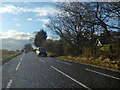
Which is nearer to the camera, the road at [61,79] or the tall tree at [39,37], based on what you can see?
the road at [61,79]

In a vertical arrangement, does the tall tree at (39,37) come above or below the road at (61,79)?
above

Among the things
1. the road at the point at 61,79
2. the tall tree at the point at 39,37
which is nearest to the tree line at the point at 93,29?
the road at the point at 61,79

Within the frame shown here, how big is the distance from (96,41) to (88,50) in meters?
1.90

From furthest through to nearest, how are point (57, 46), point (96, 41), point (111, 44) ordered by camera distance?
point (57, 46) < point (96, 41) < point (111, 44)

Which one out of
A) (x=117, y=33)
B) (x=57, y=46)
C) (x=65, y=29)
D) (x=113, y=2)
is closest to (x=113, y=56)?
(x=117, y=33)

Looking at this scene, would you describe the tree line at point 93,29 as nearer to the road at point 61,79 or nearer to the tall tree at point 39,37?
the road at point 61,79

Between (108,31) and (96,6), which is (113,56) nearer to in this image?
(108,31)

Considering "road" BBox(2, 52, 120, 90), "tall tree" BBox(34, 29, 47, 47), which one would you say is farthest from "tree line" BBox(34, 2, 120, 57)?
"tall tree" BBox(34, 29, 47, 47)

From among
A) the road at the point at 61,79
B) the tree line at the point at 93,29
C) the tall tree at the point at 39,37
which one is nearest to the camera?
the road at the point at 61,79

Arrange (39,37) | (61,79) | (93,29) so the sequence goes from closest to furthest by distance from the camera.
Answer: (61,79), (93,29), (39,37)

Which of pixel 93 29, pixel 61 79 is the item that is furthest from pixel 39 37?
pixel 61 79

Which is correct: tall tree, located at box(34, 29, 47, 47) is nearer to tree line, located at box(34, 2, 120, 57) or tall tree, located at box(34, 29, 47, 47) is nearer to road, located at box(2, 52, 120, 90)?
tree line, located at box(34, 2, 120, 57)

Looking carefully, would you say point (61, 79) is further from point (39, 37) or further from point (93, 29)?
point (39, 37)

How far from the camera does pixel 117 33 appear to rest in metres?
15.6
